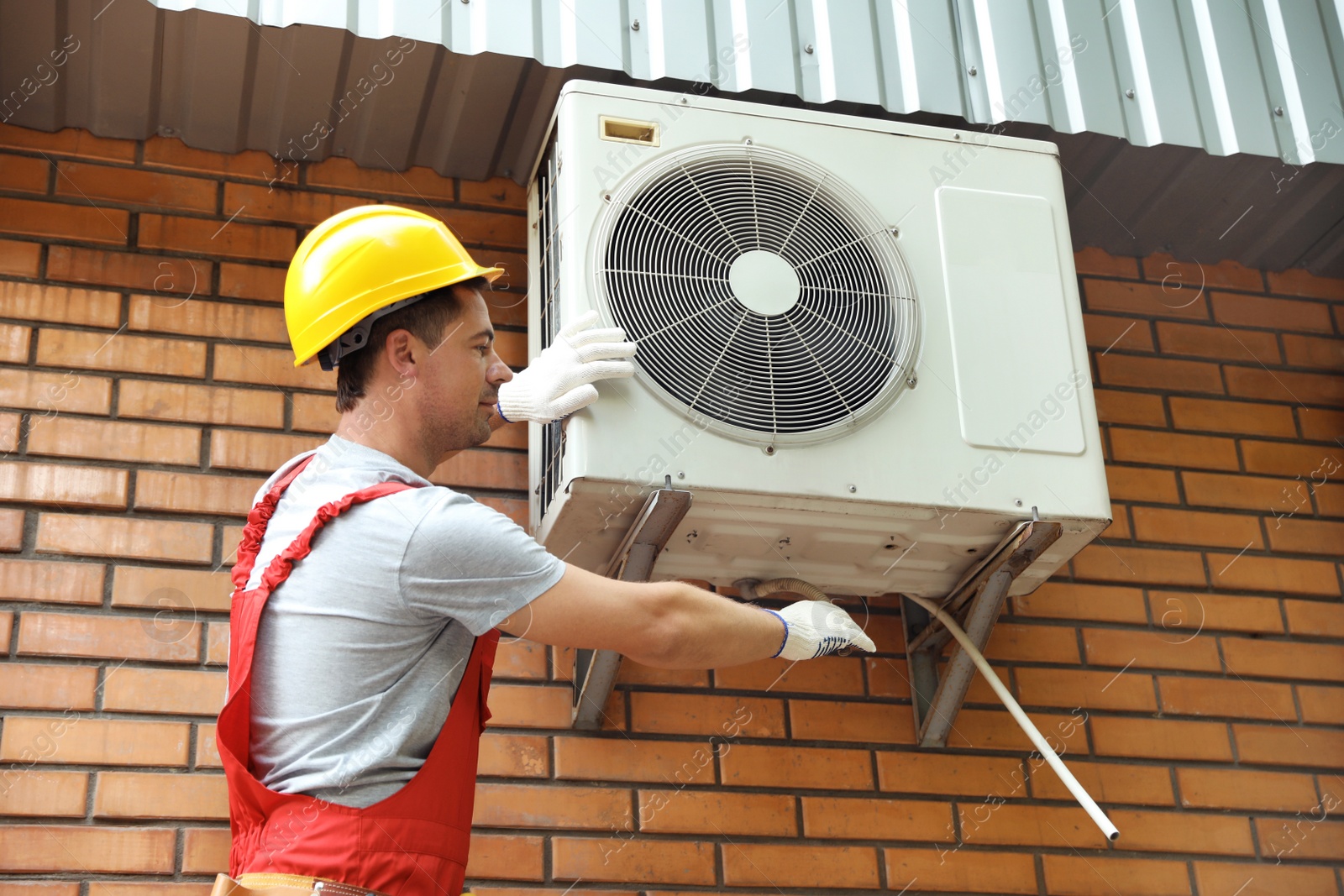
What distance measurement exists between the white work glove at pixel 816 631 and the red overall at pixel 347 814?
0.48 m

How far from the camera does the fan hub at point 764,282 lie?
2088 millimetres

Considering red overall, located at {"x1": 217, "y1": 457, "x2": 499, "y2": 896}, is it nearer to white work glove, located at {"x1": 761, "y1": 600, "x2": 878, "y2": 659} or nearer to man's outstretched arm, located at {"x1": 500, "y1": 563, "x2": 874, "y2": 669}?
man's outstretched arm, located at {"x1": 500, "y1": 563, "x2": 874, "y2": 669}

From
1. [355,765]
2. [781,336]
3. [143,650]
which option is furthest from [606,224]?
[143,650]

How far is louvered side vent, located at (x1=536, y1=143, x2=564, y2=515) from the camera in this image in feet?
7.00

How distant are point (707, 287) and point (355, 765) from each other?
0.93 metres

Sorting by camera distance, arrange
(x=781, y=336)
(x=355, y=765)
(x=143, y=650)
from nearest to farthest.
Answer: (x=355, y=765)
(x=781, y=336)
(x=143, y=650)

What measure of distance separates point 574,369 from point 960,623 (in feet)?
3.13

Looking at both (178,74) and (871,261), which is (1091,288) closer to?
(871,261)

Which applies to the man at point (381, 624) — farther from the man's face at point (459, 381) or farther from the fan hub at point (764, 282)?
the fan hub at point (764, 282)

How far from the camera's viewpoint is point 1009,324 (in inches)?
89.2

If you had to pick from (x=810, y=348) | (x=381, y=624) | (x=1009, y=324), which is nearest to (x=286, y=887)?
(x=381, y=624)

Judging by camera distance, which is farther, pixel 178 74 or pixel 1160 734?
pixel 1160 734

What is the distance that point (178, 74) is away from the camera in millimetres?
2457

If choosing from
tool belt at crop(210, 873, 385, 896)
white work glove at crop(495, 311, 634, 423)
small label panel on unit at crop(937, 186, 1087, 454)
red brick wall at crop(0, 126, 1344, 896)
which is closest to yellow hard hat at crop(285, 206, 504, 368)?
white work glove at crop(495, 311, 634, 423)
